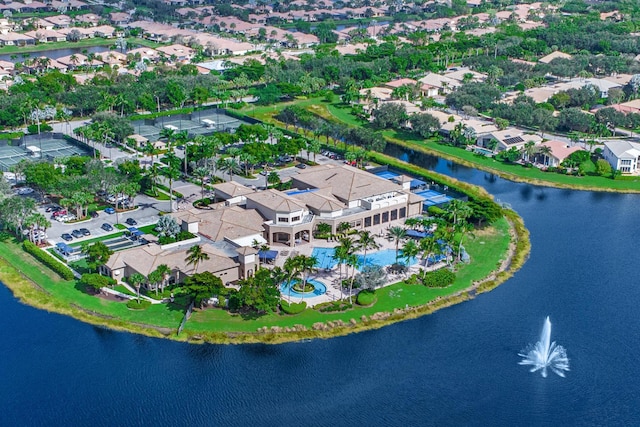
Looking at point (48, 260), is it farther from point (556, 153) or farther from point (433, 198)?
point (556, 153)

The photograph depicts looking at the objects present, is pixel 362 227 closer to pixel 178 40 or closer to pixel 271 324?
pixel 271 324

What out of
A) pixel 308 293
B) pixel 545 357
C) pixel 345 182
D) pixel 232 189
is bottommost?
pixel 545 357

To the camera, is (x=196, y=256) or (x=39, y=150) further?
(x=39, y=150)

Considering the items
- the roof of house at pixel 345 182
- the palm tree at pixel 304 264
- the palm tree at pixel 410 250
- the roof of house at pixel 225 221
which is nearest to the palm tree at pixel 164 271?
the roof of house at pixel 225 221

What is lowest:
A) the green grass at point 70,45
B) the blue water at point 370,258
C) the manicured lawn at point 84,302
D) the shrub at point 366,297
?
the manicured lawn at point 84,302

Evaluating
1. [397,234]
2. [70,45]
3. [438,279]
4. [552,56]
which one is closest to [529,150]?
[397,234]

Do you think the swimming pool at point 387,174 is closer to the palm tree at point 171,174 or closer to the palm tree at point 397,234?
the palm tree at point 397,234

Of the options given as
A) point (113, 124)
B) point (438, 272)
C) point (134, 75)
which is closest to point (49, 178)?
point (113, 124)

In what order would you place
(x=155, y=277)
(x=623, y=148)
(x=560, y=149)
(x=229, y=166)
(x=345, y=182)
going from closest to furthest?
(x=155, y=277), (x=345, y=182), (x=229, y=166), (x=623, y=148), (x=560, y=149)
